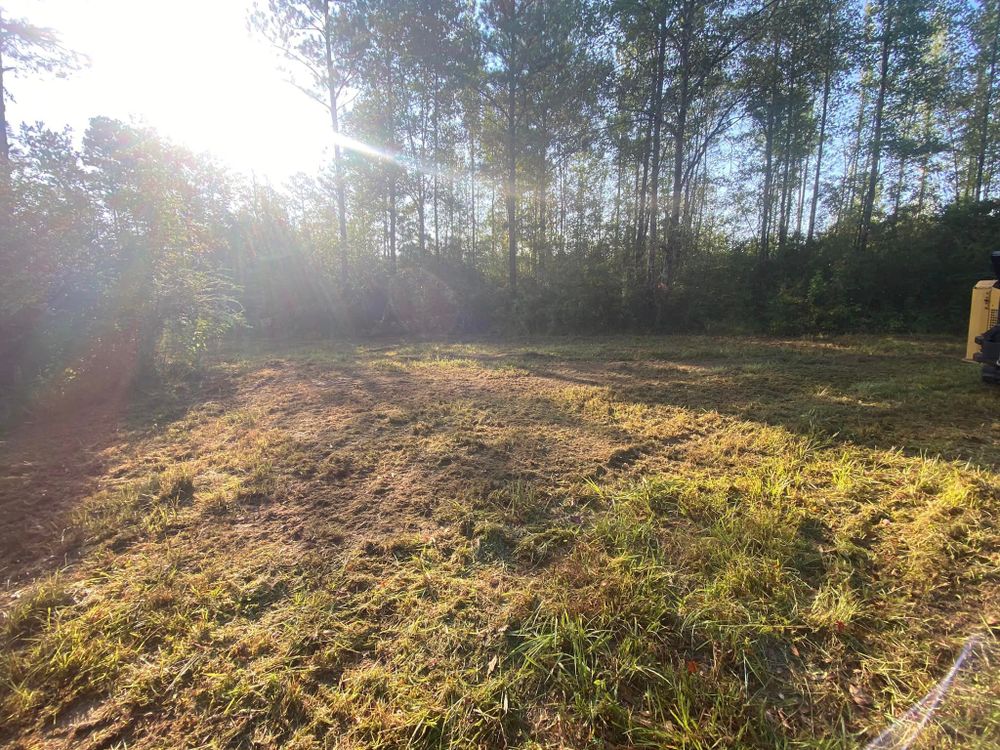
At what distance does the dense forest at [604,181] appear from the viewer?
12438 mm

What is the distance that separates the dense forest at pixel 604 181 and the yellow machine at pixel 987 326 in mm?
6563

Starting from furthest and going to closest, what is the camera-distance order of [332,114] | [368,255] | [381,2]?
[368,255], [332,114], [381,2]

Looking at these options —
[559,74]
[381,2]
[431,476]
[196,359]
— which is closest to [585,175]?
[559,74]

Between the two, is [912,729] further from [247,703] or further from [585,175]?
[585,175]

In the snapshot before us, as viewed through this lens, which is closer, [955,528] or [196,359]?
[955,528]

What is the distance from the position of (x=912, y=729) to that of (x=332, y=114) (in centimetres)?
1975

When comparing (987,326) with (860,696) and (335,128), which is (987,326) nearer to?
(860,696)

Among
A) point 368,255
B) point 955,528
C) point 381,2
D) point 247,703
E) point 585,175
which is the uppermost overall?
point 381,2

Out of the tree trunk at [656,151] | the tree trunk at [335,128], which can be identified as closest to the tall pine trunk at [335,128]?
the tree trunk at [335,128]

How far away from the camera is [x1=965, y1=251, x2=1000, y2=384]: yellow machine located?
4.70m

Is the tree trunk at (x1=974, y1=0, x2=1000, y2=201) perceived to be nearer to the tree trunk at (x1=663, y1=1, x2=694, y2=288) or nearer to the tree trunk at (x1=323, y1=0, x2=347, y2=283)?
the tree trunk at (x1=663, y1=1, x2=694, y2=288)

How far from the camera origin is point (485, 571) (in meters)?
2.13

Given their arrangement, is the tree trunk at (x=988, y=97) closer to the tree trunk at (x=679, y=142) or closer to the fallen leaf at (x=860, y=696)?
the tree trunk at (x=679, y=142)

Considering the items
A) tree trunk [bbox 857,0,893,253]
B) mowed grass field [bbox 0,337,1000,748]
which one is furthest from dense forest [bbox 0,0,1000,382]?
mowed grass field [bbox 0,337,1000,748]
